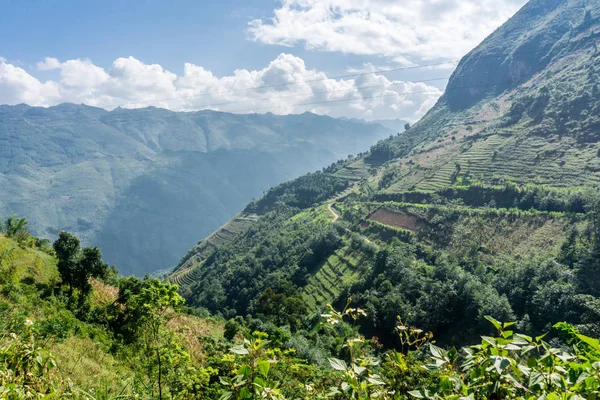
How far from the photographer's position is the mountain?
3638cm

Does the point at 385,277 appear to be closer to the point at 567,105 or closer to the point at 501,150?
the point at 501,150

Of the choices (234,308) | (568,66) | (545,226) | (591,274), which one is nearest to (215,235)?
(234,308)

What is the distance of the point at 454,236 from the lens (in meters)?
53.6

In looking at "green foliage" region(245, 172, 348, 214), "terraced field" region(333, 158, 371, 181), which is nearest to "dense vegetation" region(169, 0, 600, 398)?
"green foliage" region(245, 172, 348, 214)

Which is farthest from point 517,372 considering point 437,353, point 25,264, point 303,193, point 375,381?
point 303,193

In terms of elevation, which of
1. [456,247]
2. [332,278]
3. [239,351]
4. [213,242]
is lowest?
[213,242]

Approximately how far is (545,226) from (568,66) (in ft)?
379

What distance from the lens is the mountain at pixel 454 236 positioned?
36375 millimetres

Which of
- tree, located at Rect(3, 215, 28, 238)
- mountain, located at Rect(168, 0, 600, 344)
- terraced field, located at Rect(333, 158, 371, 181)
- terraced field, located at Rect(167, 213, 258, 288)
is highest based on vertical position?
tree, located at Rect(3, 215, 28, 238)

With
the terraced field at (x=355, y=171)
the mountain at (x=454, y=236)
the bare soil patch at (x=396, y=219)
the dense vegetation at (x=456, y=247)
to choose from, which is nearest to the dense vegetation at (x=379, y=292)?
the dense vegetation at (x=456, y=247)

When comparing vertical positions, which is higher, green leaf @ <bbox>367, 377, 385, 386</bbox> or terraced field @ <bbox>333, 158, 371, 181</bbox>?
green leaf @ <bbox>367, 377, 385, 386</bbox>

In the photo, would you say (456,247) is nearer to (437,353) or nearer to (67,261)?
(67,261)

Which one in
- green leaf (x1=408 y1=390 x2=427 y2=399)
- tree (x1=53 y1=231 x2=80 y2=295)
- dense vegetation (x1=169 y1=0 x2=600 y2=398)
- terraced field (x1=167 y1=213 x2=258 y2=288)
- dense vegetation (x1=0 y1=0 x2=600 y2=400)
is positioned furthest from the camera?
terraced field (x1=167 y1=213 x2=258 y2=288)

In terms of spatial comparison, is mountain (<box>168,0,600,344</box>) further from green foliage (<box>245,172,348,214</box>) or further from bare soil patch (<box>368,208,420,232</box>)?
green foliage (<box>245,172,348,214</box>)
